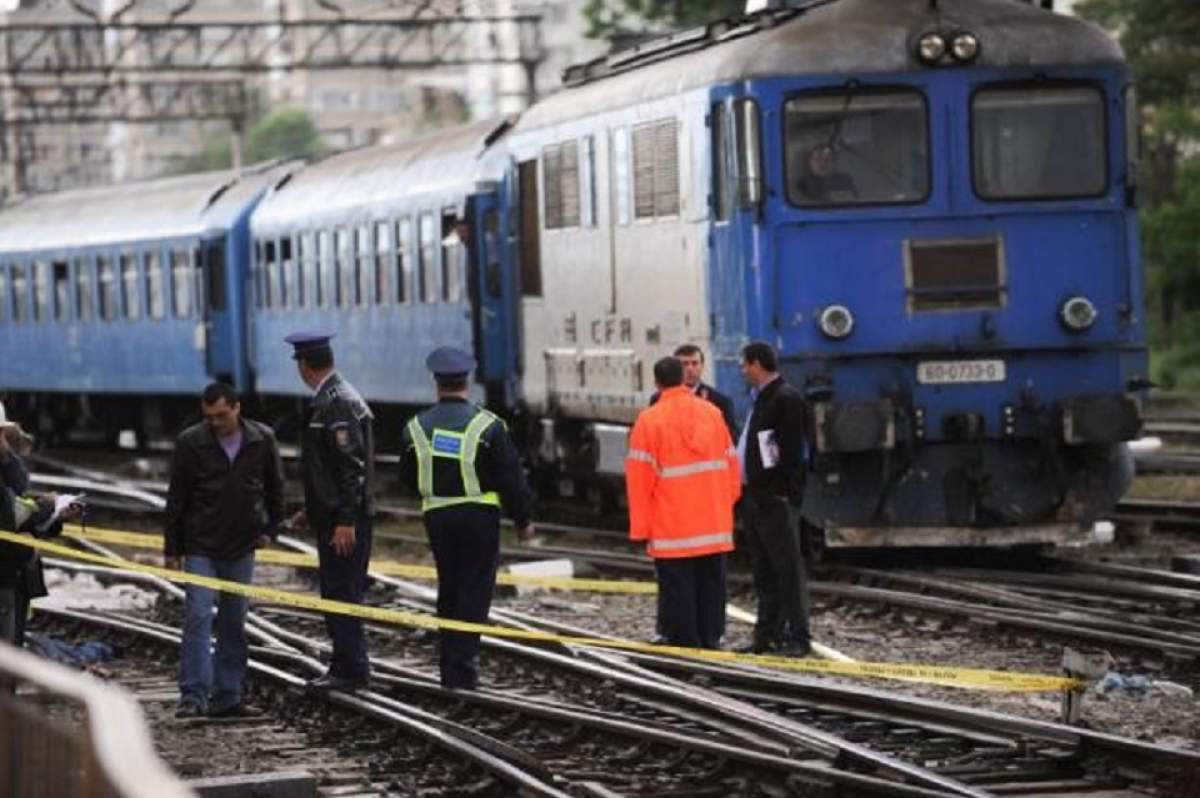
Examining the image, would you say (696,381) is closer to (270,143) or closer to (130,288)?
(130,288)

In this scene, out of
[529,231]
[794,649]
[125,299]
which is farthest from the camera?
[125,299]

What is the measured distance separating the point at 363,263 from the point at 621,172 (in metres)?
8.77

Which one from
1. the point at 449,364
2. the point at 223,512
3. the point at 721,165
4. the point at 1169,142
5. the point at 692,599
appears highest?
the point at 1169,142

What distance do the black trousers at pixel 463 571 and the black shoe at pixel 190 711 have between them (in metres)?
1.06

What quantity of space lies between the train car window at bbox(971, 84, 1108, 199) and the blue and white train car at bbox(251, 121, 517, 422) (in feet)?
20.8

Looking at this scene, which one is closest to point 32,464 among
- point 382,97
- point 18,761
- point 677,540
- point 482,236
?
point 482,236

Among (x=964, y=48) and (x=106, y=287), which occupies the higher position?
(x=964, y=48)

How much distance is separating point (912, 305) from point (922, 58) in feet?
4.80

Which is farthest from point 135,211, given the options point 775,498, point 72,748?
point 72,748

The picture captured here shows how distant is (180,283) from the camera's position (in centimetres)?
3688

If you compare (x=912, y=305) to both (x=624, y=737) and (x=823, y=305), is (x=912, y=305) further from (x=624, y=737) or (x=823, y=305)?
(x=624, y=737)

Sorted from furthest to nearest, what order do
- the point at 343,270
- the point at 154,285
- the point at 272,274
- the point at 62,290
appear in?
the point at 62,290 → the point at 154,285 → the point at 272,274 → the point at 343,270

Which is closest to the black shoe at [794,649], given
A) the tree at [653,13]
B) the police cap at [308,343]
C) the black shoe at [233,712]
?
the black shoe at [233,712]

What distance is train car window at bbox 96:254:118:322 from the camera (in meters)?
39.0
